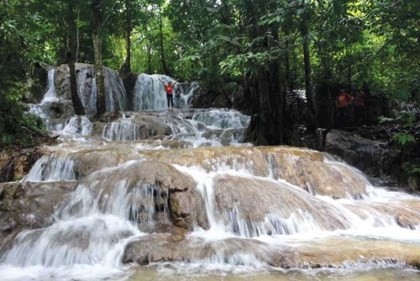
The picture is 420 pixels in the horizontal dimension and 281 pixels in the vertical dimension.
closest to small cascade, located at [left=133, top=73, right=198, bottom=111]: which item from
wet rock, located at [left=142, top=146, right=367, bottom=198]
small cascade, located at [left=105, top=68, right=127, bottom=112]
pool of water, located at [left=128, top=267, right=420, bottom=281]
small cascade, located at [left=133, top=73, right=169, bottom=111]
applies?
small cascade, located at [left=133, top=73, right=169, bottom=111]

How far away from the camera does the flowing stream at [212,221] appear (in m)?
4.66

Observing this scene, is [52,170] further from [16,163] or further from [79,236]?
[79,236]

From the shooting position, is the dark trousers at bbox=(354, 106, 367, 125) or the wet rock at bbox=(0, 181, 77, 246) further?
the dark trousers at bbox=(354, 106, 367, 125)

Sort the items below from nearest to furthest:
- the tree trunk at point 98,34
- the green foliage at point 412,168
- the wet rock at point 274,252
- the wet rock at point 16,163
Answer: the wet rock at point 274,252, the wet rock at point 16,163, the green foliage at point 412,168, the tree trunk at point 98,34

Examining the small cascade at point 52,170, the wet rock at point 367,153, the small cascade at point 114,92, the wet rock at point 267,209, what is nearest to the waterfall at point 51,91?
the small cascade at point 114,92

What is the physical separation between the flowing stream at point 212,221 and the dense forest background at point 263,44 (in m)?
1.91

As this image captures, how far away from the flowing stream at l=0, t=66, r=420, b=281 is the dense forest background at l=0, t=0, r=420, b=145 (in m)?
1.91

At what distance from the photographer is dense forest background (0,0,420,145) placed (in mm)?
6664

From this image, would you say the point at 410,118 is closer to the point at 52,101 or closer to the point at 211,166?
the point at 211,166

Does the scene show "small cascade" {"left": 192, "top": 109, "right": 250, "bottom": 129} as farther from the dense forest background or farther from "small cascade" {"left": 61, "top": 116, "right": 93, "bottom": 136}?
"small cascade" {"left": 61, "top": 116, "right": 93, "bottom": 136}

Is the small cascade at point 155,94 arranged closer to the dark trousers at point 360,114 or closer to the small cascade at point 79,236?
the dark trousers at point 360,114

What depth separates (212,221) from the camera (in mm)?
6172

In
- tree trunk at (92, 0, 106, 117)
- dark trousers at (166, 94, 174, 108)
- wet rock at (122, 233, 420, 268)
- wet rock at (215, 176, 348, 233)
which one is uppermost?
tree trunk at (92, 0, 106, 117)

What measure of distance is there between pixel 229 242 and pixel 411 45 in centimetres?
602
